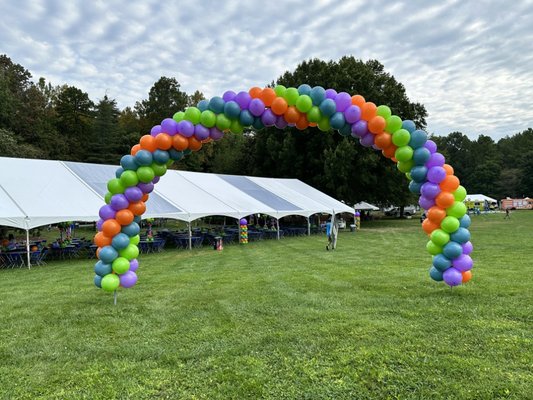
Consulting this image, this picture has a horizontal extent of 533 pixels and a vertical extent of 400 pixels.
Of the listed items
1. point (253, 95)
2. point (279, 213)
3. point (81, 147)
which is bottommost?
point (279, 213)

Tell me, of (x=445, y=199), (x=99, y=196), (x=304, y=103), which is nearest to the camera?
(x=445, y=199)

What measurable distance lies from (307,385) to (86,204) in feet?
35.2

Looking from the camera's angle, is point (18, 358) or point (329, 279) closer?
point (18, 358)

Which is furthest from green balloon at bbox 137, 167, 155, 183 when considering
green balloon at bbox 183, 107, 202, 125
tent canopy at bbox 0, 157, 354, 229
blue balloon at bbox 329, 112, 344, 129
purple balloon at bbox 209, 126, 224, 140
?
tent canopy at bbox 0, 157, 354, 229

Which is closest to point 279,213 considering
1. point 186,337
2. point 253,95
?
point 253,95

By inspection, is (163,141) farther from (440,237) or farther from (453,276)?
(453,276)

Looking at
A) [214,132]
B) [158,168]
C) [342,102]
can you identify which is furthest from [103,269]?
[342,102]

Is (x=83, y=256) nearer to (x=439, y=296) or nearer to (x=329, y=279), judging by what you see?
(x=329, y=279)

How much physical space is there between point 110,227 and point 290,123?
3222 millimetres

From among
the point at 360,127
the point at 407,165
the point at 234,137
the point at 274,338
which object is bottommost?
the point at 274,338

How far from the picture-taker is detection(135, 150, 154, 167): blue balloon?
609 cm

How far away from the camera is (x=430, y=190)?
237 inches

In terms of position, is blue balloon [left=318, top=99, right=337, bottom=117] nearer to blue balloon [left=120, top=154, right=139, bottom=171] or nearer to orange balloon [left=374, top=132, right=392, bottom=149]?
orange balloon [left=374, top=132, right=392, bottom=149]

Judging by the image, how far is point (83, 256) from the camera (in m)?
13.4
